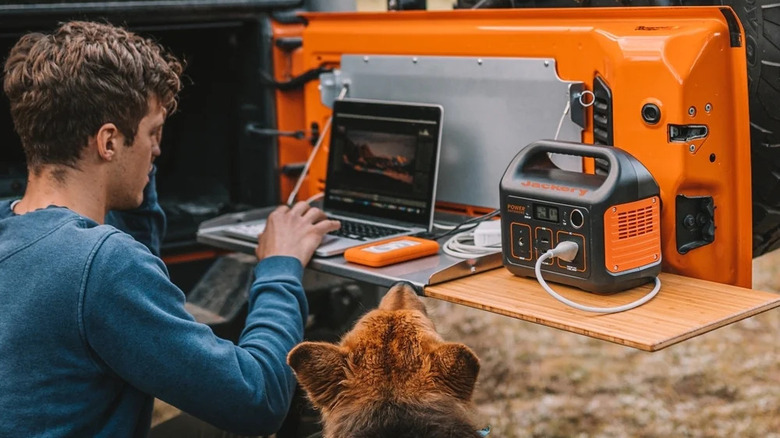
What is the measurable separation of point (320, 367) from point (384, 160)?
1295mm

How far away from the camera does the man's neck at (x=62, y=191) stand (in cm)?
241

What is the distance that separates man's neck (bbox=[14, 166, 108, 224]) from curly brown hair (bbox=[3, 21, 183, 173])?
0.03 meters

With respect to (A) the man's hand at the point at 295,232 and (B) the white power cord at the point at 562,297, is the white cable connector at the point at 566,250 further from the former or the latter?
(A) the man's hand at the point at 295,232

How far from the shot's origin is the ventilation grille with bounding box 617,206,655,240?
2416mm

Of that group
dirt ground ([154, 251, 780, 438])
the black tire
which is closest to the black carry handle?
the black tire

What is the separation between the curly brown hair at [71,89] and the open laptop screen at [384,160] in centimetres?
104

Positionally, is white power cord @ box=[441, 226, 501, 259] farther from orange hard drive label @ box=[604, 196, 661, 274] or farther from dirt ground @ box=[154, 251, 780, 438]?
dirt ground @ box=[154, 251, 780, 438]

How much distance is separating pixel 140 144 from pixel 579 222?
119cm

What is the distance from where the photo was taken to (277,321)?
262cm

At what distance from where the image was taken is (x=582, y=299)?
8.02 ft

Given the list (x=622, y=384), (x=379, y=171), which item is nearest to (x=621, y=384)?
(x=622, y=384)

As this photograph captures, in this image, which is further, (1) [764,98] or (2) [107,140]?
(1) [764,98]

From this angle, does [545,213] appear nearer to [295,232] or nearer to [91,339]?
[295,232]

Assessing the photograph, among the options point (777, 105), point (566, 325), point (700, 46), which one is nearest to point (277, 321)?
point (566, 325)
